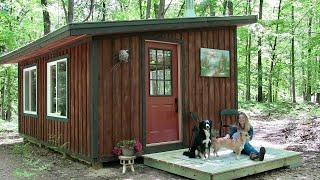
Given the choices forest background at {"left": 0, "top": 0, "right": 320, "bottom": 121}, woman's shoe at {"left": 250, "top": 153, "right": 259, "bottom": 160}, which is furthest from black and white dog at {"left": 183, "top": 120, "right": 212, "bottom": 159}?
forest background at {"left": 0, "top": 0, "right": 320, "bottom": 121}

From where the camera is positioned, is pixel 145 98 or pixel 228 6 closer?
pixel 145 98

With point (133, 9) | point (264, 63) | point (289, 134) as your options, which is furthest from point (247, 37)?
point (289, 134)

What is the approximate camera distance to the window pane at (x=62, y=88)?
802 cm

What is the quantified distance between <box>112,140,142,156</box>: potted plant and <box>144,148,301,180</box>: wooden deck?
15.7 inches

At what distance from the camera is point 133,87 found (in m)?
7.11

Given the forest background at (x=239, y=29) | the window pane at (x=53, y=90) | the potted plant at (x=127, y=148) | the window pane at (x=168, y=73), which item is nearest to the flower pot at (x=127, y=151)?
the potted plant at (x=127, y=148)

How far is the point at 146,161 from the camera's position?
700cm

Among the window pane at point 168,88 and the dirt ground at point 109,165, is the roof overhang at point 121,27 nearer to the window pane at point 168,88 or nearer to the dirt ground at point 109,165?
the window pane at point 168,88

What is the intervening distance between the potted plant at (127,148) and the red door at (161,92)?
0.80m

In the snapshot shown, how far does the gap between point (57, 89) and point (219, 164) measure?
4321 millimetres

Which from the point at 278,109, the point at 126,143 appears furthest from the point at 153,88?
the point at 278,109

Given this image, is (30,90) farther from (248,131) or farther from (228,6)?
(228,6)

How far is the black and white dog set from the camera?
639cm

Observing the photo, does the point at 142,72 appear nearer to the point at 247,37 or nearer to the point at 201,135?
the point at 201,135
